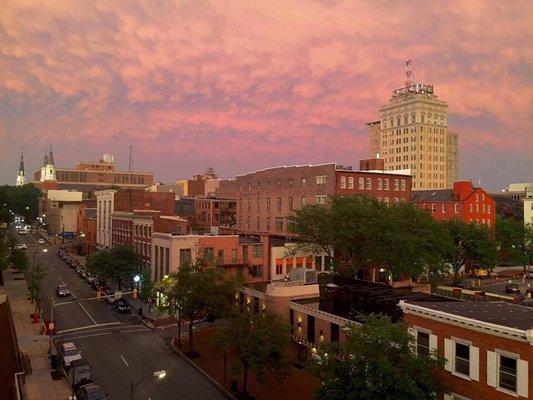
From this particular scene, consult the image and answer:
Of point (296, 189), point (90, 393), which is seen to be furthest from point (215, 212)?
point (90, 393)

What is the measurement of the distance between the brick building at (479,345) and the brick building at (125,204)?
87370mm

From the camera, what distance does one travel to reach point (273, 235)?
3433 inches

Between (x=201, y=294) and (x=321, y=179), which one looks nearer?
(x=201, y=294)

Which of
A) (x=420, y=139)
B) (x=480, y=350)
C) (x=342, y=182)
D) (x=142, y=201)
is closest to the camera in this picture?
(x=480, y=350)

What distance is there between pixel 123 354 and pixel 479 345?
33718 millimetres

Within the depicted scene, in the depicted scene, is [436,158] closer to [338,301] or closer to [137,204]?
[137,204]

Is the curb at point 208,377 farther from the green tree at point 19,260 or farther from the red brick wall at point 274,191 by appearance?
the green tree at point 19,260

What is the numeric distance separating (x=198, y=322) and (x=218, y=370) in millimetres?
16693

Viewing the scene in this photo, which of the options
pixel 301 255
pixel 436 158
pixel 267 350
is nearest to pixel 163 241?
pixel 301 255

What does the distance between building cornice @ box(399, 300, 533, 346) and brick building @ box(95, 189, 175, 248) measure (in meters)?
86.6

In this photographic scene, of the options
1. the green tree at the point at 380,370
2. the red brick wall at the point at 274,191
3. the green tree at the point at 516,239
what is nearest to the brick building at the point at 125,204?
the red brick wall at the point at 274,191

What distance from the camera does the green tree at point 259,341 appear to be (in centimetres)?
3506

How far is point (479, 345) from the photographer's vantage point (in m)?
24.9

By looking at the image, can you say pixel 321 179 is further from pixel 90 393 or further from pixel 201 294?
pixel 90 393
